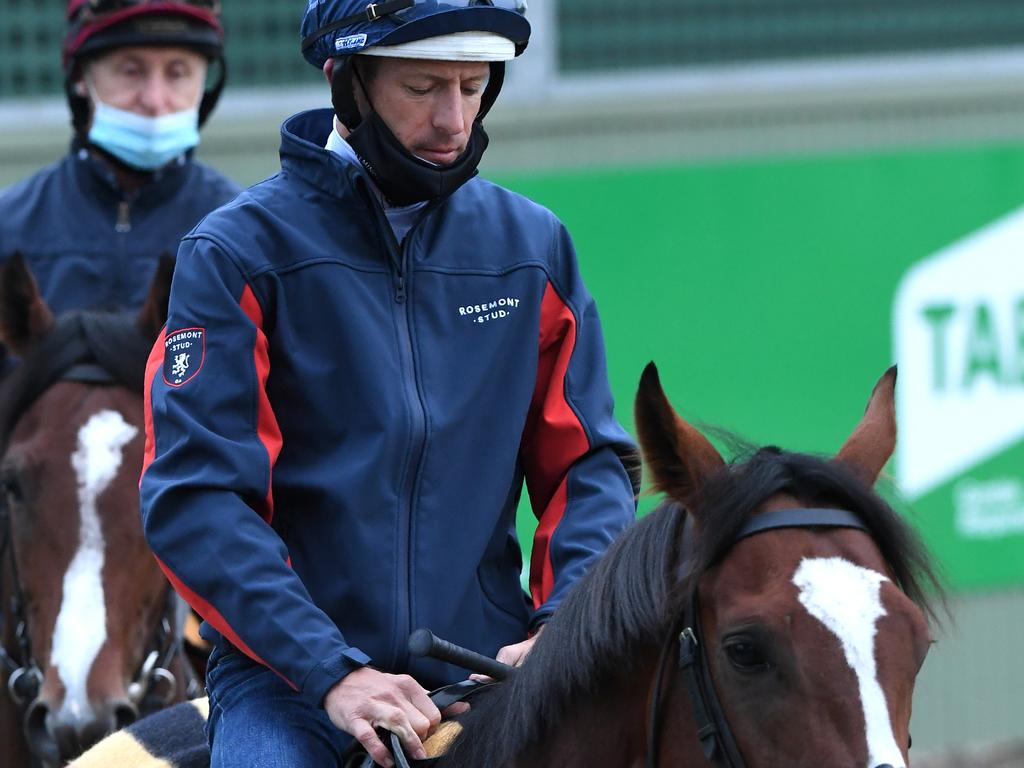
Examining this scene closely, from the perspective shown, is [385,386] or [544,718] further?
[385,386]

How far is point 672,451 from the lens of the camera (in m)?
2.59

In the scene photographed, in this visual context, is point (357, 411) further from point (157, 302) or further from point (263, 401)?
point (157, 302)

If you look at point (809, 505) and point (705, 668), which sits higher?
point (809, 505)

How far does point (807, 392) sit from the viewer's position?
8.08 m

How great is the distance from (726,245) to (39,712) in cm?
448

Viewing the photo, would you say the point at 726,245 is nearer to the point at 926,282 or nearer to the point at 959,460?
the point at 926,282

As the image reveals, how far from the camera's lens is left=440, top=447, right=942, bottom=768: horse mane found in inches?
99.6

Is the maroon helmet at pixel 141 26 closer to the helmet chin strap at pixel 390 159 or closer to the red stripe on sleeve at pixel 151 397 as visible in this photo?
the helmet chin strap at pixel 390 159

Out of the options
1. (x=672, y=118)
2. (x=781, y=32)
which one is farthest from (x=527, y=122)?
(x=781, y=32)

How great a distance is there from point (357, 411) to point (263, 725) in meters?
0.55

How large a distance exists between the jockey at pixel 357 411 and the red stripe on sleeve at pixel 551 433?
2 cm

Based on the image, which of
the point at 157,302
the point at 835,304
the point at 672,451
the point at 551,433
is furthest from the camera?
the point at 835,304

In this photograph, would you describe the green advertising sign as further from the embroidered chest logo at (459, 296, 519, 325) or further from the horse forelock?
the horse forelock

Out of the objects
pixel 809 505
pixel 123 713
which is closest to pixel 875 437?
pixel 809 505
